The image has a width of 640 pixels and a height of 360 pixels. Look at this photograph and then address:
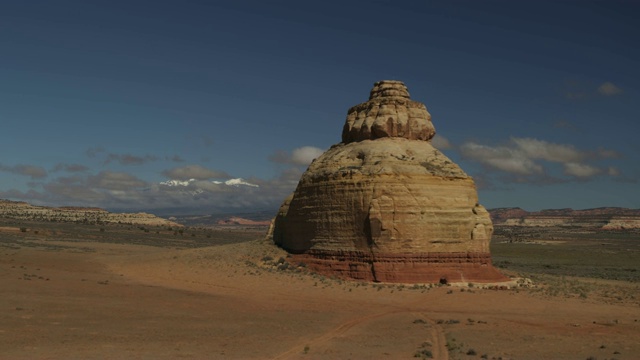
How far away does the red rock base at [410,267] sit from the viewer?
2925cm

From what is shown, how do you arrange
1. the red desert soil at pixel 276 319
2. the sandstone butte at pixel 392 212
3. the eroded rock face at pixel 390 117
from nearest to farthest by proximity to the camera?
1. the red desert soil at pixel 276 319
2. the sandstone butte at pixel 392 212
3. the eroded rock face at pixel 390 117

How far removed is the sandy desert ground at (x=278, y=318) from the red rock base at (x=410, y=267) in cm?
94

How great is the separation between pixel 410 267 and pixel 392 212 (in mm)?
3042

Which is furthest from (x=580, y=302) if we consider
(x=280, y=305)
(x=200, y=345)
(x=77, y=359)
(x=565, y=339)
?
(x=77, y=359)

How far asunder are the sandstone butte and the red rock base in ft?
0.17

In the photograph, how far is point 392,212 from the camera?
2958cm

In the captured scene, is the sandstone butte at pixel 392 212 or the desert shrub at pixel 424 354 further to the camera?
the sandstone butte at pixel 392 212

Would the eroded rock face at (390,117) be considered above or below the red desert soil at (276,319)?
above

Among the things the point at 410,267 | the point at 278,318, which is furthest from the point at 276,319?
the point at 410,267

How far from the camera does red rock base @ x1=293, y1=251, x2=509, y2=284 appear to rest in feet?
96.0

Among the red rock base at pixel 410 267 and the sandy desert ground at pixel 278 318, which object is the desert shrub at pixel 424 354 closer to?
the sandy desert ground at pixel 278 318

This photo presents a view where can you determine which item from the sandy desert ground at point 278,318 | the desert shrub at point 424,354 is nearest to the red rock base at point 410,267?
the sandy desert ground at point 278,318

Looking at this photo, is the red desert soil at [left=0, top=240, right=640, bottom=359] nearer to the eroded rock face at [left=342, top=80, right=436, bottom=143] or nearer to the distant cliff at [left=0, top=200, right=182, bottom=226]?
the eroded rock face at [left=342, top=80, right=436, bottom=143]

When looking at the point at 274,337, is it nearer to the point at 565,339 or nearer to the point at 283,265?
the point at 565,339
